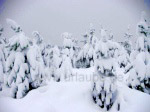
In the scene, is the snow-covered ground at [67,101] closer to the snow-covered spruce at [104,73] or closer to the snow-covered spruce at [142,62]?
the snow-covered spruce at [104,73]

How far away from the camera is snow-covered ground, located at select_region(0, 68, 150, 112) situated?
11.7 metres

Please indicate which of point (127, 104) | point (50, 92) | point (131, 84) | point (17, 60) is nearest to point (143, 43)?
point (131, 84)

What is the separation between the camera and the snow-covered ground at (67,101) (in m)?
11.7

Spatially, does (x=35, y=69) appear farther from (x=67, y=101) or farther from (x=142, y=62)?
(x=142, y=62)

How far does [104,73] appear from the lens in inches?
489

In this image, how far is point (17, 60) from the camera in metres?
14.3

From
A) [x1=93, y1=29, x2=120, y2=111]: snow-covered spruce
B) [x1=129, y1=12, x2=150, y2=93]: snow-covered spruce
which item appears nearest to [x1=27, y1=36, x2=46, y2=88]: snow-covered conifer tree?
[x1=93, y1=29, x2=120, y2=111]: snow-covered spruce

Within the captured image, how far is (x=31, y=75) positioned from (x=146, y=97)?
9302mm

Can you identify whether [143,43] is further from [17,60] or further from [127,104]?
[17,60]

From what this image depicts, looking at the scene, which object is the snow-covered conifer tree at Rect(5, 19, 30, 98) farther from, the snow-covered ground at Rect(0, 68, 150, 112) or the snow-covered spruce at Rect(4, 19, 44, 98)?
the snow-covered ground at Rect(0, 68, 150, 112)

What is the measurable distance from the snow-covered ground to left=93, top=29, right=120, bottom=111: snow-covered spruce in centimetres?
71

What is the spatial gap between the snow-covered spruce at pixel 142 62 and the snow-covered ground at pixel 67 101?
4.49ft

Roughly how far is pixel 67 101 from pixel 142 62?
261 inches

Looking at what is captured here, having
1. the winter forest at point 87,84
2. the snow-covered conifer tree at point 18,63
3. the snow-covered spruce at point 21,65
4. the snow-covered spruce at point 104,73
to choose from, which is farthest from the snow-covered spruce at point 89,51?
the snow-covered spruce at point 104,73
